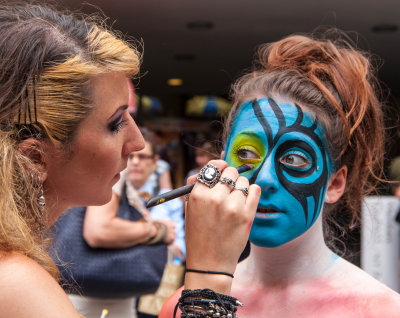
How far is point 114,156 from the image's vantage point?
46.0 inches

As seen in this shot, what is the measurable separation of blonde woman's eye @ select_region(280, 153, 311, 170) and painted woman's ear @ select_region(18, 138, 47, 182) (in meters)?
0.61

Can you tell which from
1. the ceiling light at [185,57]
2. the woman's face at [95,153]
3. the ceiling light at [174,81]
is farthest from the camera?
the ceiling light at [174,81]

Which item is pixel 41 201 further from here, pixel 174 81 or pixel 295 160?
pixel 174 81

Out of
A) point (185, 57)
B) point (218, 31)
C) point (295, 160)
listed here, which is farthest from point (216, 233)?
point (185, 57)

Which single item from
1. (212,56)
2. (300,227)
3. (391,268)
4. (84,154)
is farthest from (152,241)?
(212,56)

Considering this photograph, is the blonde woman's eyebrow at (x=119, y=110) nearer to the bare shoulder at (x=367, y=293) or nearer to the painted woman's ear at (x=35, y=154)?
the painted woman's ear at (x=35, y=154)

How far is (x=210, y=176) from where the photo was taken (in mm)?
1049

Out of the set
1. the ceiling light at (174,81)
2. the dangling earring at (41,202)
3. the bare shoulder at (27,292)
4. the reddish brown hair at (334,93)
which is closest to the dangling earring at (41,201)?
the dangling earring at (41,202)

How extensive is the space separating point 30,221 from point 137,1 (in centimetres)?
348

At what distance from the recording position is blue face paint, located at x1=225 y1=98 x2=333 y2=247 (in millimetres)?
1318

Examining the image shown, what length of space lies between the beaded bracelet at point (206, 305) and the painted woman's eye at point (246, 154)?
0.48m

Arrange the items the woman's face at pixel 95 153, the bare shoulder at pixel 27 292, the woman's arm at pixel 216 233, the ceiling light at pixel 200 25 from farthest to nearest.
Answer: the ceiling light at pixel 200 25 < the woman's face at pixel 95 153 < the woman's arm at pixel 216 233 < the bare shoulder at pixel 27 292

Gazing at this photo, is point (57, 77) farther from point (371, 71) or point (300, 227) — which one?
point (371, 71)

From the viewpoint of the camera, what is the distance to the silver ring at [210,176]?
1.04 meters
